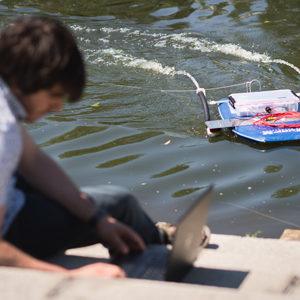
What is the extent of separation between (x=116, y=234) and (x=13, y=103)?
64 centimetres

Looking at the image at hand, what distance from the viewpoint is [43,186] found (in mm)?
2467

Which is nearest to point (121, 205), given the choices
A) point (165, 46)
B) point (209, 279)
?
point (209, 279)

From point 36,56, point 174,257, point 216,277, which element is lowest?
point 216,277

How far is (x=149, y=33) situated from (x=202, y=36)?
3.12 feet

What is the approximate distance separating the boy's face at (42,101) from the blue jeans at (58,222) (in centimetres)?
39

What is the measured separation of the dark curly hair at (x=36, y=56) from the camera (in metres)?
2.10

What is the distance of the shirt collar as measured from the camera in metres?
2.14

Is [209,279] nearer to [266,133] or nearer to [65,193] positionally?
[65,193]

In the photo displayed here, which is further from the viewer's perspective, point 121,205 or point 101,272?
point 121,205

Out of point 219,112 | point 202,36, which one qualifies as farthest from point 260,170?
point 202,36

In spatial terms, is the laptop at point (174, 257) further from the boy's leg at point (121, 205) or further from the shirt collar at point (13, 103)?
the shirt collar at point (13, 103)

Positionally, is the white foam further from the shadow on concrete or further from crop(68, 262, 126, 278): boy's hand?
crop(68, 262, 126, 278): boy's hand

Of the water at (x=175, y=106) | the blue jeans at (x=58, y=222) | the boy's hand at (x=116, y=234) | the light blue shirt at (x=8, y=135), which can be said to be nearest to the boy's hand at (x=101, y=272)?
the boy's hand at (x=116, y=234)

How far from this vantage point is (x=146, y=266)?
2529 mm
